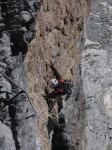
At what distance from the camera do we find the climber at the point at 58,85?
12.7m

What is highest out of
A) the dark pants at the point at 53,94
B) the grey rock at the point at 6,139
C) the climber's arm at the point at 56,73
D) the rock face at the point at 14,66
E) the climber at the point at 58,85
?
the rock face at the point at 14,66

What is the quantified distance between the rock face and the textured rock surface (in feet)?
23.3

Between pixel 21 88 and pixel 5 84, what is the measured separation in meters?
0.33

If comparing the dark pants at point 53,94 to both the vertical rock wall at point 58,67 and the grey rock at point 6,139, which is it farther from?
the grey rock at point 6,139

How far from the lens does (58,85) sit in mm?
12758

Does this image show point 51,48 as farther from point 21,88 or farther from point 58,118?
point 21,88

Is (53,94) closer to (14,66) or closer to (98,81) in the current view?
(14,66)

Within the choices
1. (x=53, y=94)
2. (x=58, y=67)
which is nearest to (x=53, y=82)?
(x=53, y=94)

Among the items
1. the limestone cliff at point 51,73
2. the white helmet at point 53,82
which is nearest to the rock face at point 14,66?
the limestone cliff at point 51,73

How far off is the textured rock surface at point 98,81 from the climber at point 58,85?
4.11 meters

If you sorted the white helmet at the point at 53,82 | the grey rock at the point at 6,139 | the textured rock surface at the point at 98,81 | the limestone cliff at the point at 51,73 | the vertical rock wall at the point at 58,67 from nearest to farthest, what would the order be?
the grey rock at the point at 6,139
the limestone cliff at the point at 51,73
the vertical rock wall at the point at 58,67
the white helmet at the point at 53,82
the textured rock surface at the point at 98,81

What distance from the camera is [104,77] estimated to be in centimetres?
Result: 2017

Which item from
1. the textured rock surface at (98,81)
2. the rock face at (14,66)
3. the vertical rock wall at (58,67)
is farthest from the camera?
the textured rock surface at (98,81)

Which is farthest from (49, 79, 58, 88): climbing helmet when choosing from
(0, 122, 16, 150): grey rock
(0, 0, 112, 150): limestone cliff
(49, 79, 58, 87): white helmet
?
(0, 122, 16, 150): grey rock
